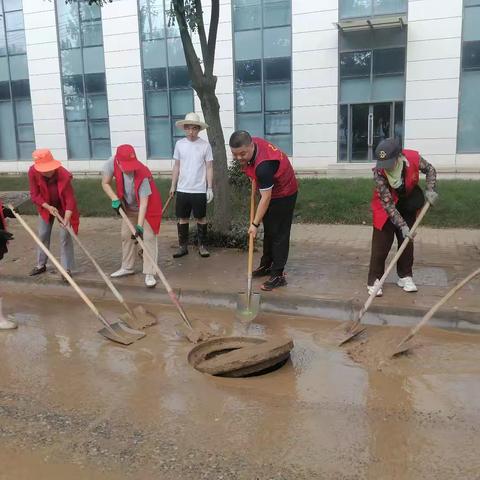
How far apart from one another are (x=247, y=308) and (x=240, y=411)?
5.14 ft

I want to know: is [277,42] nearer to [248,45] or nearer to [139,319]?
[248,45]

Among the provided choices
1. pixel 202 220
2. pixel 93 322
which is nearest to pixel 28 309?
pixel 93 322

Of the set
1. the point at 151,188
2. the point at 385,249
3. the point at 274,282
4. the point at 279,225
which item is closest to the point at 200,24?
the point at 151,188

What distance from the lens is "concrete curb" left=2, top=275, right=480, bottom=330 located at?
187 inches

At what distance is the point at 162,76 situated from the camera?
18984mm

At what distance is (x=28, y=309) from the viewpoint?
565cm

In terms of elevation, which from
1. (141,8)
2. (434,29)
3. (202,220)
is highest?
(141,8)

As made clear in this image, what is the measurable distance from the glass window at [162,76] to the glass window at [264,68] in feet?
6.57

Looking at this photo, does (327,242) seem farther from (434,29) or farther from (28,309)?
(434,29)

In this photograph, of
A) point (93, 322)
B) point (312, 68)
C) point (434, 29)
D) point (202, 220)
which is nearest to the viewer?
point (93, 322)

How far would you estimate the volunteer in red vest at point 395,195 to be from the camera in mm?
4902

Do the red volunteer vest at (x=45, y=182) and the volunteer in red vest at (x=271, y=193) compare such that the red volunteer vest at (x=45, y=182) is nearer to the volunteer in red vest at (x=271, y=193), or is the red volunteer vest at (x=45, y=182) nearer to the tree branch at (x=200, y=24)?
the volunteer in red vest at (x=271, y=193)

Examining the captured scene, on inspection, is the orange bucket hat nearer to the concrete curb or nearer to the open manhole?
the concrete curb

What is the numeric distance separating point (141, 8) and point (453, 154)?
38.2 feet
